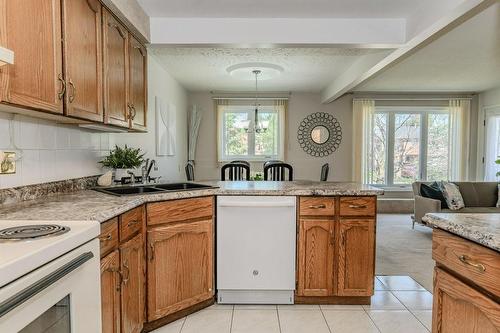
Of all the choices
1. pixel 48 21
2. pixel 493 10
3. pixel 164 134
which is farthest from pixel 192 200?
pixel 493 10

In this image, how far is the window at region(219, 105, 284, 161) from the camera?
6367 millimetres

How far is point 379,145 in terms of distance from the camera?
6445mm

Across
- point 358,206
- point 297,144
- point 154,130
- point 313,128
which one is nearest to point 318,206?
point 358,206

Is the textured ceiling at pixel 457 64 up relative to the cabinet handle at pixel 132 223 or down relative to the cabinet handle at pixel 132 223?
up

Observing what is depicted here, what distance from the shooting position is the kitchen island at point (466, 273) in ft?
3.33

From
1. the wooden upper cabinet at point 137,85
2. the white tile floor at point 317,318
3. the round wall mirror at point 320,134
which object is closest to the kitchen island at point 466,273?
the white tile floor at point 317,318

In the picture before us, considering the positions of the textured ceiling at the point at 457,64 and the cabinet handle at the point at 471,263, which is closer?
the cabinet handle at the point at 471,263

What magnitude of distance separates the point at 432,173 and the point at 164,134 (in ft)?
17.7

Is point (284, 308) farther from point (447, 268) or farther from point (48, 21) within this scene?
point (48, 21)

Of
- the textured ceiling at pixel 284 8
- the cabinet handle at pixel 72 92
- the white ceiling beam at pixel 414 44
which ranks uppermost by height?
the textured ceiling at pixel 284 8

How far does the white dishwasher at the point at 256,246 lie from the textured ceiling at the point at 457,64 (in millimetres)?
2485

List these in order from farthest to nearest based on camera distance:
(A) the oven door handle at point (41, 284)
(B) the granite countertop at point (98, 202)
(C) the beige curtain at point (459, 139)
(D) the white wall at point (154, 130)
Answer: (C) the beige curtain at point (459, 139) → (D) the white wall at point (154, 130) → (B) the granite countertop at point (98, 202) → (A) the oven door handle at point (41, 284)

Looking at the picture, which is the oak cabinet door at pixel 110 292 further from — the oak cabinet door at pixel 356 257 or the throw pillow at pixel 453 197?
the throw pillow at pixel 453 197

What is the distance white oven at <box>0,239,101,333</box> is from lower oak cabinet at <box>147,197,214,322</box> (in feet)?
2.69
